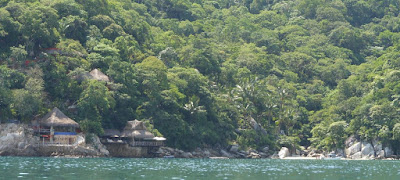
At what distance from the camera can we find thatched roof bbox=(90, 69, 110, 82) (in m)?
63.7

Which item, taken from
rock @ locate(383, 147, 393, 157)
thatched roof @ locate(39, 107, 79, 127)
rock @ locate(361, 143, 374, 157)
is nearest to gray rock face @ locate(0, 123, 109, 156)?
thatched roof @ locate(39, 107, 79, 127)

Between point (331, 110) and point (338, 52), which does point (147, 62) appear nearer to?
point (331, 110)

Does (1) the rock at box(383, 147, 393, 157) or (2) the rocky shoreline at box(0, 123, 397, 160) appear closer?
(2) the rocky shoreline at box(0, 123, 397, 160)

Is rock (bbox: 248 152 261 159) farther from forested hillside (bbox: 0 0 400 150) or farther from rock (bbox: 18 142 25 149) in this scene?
rock (bbox: 18 142 25 149)

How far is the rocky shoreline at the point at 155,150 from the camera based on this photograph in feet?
180

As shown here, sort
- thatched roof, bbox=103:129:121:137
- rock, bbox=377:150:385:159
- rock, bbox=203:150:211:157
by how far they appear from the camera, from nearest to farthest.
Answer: thatched roof, bbox=103:129:121:137, rock, bbox=203:150:211:157, rock, bbox=377:150:385:159

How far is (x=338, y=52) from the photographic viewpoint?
4311 inches

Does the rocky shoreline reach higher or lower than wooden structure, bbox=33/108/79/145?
lower

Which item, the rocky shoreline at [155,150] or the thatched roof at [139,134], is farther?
the thatched roof at [139,134]

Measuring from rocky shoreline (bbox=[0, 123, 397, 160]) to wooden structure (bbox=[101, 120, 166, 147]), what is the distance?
1.47 meters

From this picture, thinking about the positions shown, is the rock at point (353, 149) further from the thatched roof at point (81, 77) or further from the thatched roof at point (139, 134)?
the thatched roof at point (81, 77)

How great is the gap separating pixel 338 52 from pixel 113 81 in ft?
180

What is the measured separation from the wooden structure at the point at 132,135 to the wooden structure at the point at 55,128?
13.2 feet

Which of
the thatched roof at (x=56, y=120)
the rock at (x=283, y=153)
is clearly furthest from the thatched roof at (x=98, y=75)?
the rock at (x=283, y=153)
